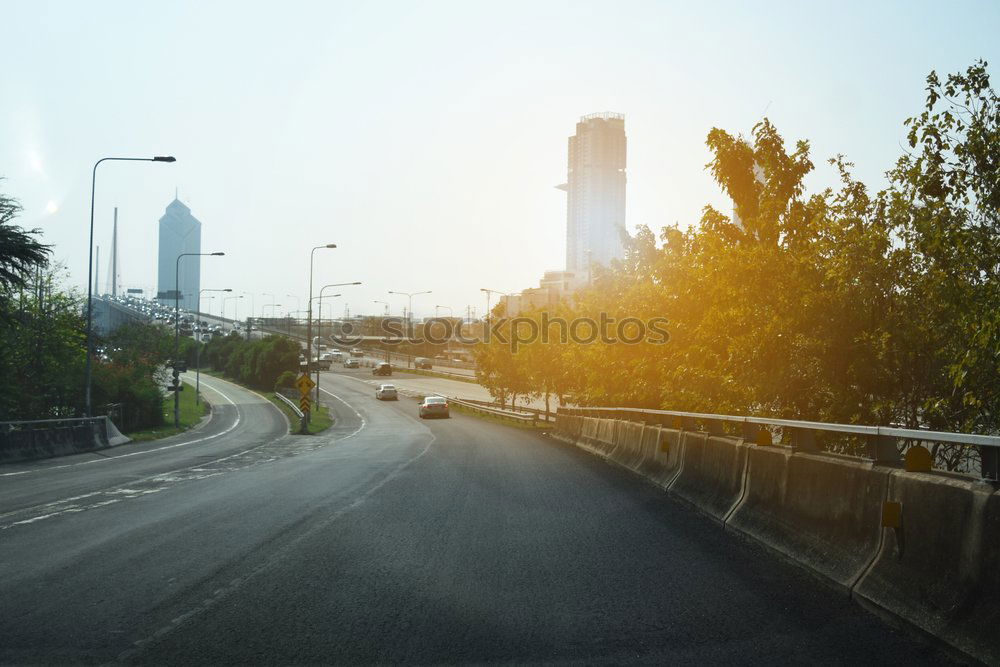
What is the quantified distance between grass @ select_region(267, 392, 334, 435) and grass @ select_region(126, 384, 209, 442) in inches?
269

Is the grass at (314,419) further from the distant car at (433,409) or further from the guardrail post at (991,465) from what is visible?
the guardrail post at (991,465)

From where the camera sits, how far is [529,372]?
58.0 meters

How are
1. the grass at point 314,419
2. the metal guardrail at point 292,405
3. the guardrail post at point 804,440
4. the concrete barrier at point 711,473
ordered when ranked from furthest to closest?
the metal guardrail at point 292,405, the grass at point 314,419, the concrete barrier at point 711,473, the guardrail post at point 804,440

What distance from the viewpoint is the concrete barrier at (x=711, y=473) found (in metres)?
10.2

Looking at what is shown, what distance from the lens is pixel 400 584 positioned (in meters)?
6.72

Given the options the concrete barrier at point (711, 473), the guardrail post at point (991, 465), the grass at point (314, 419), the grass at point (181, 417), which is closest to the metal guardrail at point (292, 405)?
the grass at point (314, 419)

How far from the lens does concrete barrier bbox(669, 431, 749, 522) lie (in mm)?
10195

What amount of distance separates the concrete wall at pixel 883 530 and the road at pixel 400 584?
0.77 ft

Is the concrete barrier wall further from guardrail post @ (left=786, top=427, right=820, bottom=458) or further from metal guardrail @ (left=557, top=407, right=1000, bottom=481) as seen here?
guardrail post @ (left=786, top=427, right=820, bottom=458)

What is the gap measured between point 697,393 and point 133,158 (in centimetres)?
2441

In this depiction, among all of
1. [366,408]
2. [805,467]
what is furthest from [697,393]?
[366,408]

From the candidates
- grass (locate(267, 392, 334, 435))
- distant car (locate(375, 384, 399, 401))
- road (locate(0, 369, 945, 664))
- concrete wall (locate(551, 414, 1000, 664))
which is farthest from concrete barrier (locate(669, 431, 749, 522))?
distant car (locate(375, 384, 399, 401))

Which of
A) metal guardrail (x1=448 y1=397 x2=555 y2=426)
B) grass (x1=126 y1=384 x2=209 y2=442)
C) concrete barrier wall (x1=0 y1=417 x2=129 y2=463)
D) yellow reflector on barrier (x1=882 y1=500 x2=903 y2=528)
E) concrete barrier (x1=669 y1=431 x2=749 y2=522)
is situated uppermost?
yellow reflector on barrier (x1=882 y1=500 x2=903 y2=528)

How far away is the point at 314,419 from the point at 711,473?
2224 inches
